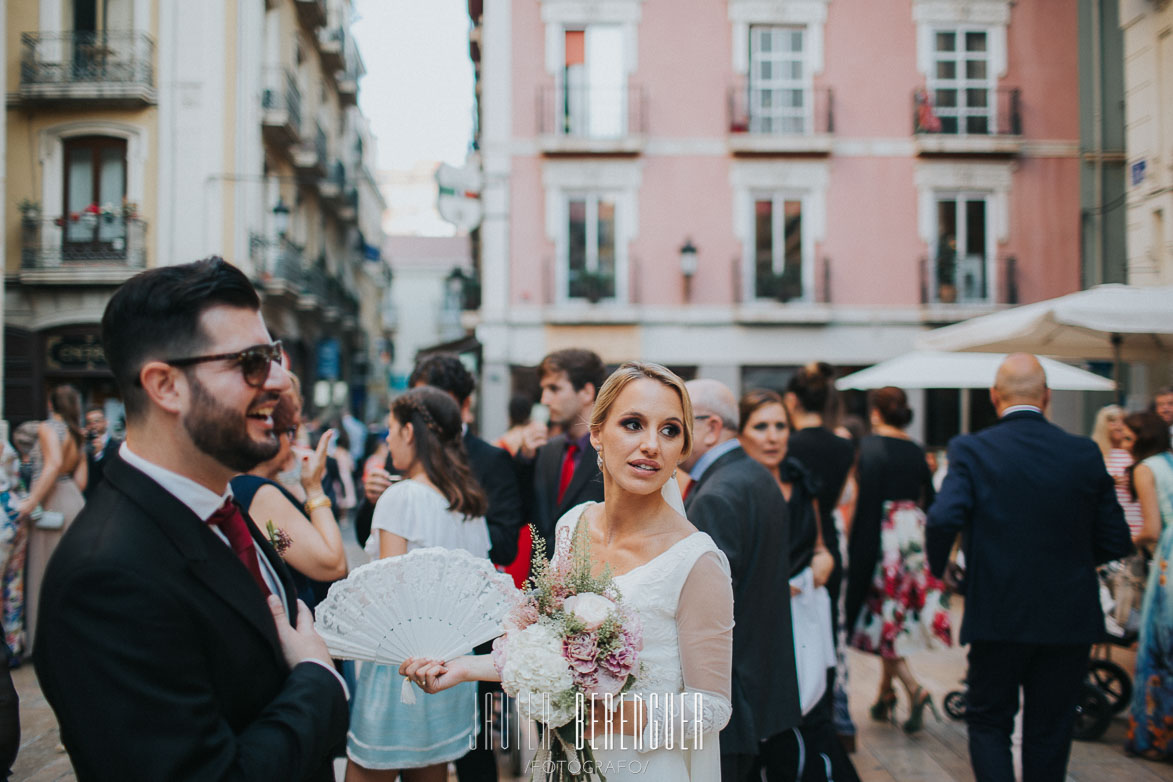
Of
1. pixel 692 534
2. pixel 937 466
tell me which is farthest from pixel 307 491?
pixel 937 466

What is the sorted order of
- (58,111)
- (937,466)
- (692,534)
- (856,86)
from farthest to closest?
(856,86)
(58,111)
(937,466)
(692,534)

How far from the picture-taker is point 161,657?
5.08ft

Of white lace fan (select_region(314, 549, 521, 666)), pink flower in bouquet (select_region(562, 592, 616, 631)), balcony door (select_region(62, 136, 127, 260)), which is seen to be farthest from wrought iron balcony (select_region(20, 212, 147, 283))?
pink flower in bouquet (select_region(562, 592, 616, 631))

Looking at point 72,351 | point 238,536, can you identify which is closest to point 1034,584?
point 238,536

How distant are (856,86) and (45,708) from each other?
17863 millimetres

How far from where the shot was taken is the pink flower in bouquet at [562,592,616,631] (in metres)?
2.07

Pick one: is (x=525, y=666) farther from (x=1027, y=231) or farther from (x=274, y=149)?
(x=274, y=149)

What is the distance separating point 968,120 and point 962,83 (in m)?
0.81

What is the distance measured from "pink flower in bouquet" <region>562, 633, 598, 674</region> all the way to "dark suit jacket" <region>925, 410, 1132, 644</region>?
8.34 feet

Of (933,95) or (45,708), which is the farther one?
(933,95)

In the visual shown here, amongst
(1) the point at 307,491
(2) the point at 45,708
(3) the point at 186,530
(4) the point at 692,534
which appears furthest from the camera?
(2) the point at 45,708

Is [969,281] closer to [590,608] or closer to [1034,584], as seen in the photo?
[1034,584]

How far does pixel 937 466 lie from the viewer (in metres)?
11.1

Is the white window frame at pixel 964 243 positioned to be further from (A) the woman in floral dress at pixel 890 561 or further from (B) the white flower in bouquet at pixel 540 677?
(B) the white flower in bouquet at pixel 540 677
